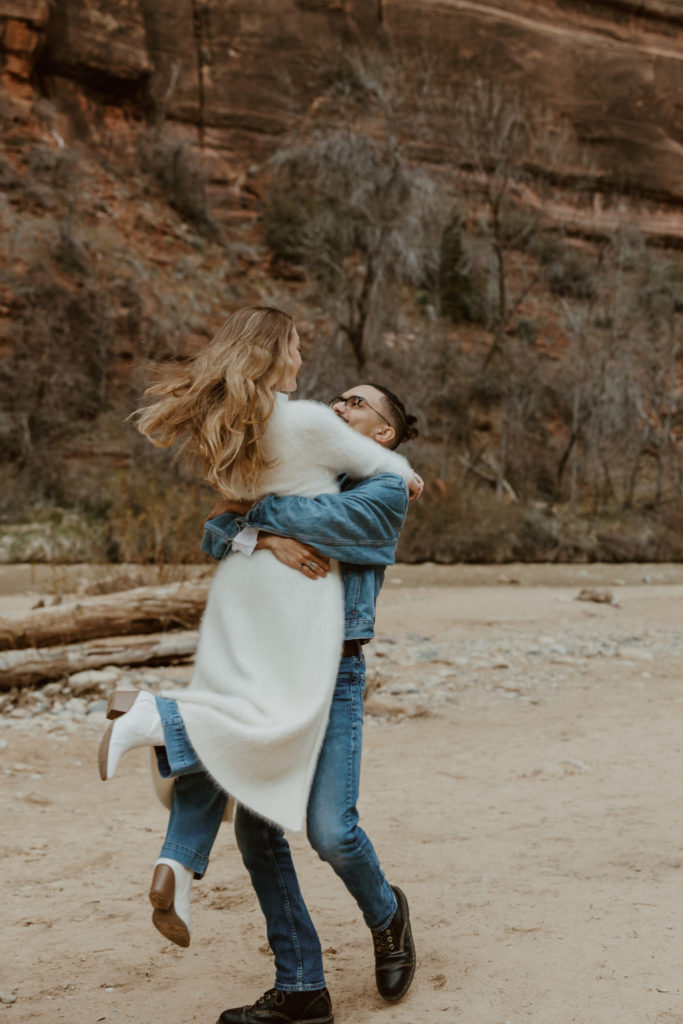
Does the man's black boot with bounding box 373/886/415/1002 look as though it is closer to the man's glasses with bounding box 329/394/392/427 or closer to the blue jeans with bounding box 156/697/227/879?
the blue jeans with bounding box 156/697/227/879

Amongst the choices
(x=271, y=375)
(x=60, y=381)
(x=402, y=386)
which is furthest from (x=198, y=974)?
(x=402, y=386)

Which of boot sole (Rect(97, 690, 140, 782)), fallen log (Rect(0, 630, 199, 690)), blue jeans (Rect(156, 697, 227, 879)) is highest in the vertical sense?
boot sole (Rect(97, 690, 140, 782))

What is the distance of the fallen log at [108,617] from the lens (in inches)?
284

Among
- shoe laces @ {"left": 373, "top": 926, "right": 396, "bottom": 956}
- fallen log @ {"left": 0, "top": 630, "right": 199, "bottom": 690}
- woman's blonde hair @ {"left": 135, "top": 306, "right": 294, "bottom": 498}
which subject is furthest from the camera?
fallen log @ {"left": 0, "top": 630, "right": 199, "bottom": 690}

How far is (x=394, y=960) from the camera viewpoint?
2691 millimetres

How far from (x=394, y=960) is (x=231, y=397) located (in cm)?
162

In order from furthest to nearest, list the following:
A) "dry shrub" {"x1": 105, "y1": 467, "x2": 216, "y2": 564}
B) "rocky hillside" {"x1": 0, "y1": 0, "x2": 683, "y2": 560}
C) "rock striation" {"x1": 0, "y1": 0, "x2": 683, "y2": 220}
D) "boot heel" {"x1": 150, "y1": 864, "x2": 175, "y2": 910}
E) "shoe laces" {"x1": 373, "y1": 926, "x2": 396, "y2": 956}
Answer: "rock striation" {"x1": 0, "y1": 0, "x2": 683, "y2": 220} → "rocky hillside" {"x1": 0, "y1": 0, "x2": 683, "y2": 560} → "dry shrub" {"x1": 105, "y1": 467, "x2": 216, "y2": 564} → "shoe laces" {"x1": 373, "y1": 926, "x2": 396, "y2": 956} → "boot heel" {"x1": 150, "y1": 864, "x2": 175, "y2": 910}

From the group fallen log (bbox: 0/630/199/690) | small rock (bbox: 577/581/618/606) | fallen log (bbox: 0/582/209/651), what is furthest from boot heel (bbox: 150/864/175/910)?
small rock (bbox: 577/581/618/606)

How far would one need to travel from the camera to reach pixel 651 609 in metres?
13.0

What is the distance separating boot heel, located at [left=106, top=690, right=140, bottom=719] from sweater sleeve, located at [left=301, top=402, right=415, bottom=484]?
0.76m

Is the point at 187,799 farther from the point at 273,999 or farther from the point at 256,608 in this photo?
the point at 273,999

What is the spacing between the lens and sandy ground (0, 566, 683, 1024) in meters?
2.79

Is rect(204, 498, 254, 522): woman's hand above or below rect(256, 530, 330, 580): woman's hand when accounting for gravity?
above

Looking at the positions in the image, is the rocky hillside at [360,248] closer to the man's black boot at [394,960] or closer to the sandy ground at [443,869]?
the sandy ground at [443,869]
